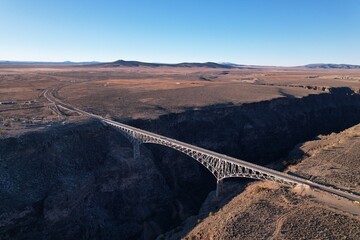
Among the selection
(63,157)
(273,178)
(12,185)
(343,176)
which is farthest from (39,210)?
(343,176)

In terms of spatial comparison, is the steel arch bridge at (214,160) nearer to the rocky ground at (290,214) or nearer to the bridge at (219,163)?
the bridge at (219,163)

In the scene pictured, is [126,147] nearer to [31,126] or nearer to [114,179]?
[114,179]

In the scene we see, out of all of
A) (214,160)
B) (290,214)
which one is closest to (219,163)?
(214,160)

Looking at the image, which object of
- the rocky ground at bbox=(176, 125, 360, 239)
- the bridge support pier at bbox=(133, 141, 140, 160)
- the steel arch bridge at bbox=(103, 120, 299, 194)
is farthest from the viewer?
the bridge support pier at bbox=(133, 141, 140, 160)

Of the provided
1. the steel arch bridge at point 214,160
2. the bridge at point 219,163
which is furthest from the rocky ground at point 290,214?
the steel arch bridge at point 214,160

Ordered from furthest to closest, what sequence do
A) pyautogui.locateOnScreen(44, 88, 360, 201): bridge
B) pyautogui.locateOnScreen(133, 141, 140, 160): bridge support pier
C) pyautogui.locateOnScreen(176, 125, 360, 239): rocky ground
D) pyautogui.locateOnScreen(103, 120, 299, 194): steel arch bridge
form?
pyautogui.locateOnScreen(133, 141, 140, 160): bridge support pier
pyautogui.locateOnScreen(103, 120, 299, 194): steel arch bridge
pyautogui.locateOnScreen(44, 88, 360, 201): bridge
pyautogui.locateOnScreen(176, 125, 360, 239): rocky ground

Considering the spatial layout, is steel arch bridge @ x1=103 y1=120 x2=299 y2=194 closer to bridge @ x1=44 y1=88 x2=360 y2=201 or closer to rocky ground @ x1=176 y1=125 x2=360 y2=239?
bridge @ x1=44 y1=88 x2=360 y2=201

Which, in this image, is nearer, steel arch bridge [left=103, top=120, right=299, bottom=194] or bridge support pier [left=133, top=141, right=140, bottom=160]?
steel arch bridge [left=103, top=120, right=299, bottom=194]

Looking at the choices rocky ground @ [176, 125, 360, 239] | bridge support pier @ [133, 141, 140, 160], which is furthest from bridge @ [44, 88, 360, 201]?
rocky ground @ [176, 125, 360, 239]
